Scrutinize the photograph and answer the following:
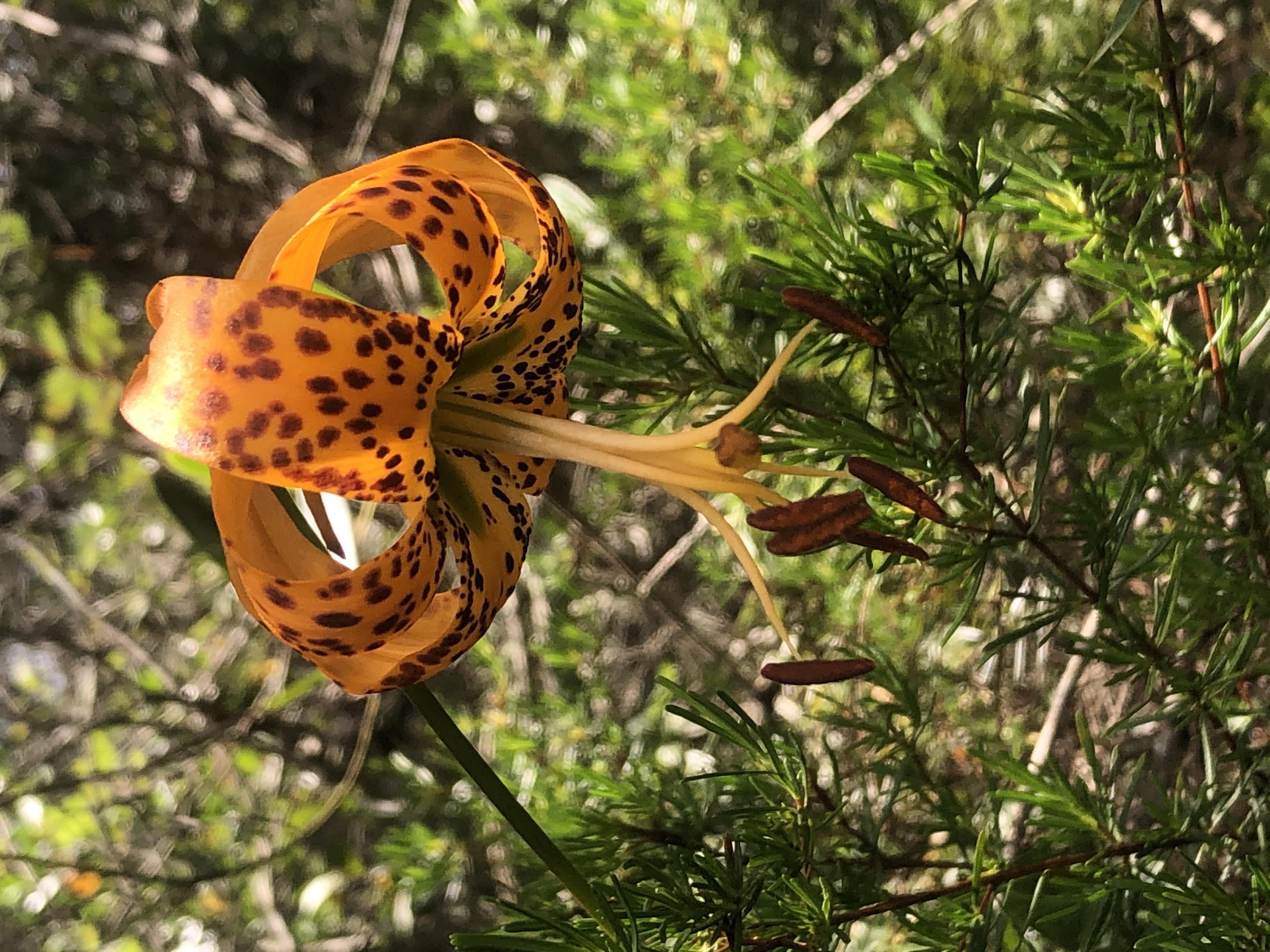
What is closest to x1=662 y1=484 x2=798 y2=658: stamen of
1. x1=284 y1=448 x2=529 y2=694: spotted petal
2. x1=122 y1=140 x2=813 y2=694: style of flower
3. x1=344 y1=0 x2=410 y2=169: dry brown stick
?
x1=122 y1=140 x2=813 y2=694: style of flower

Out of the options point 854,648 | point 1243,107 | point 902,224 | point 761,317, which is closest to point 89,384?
point 761,317

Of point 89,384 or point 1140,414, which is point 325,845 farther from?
point 1140,414

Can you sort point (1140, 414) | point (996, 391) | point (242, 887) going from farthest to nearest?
1. point (242, 887)
2. point (996, 391)
3. point (1140, 414)

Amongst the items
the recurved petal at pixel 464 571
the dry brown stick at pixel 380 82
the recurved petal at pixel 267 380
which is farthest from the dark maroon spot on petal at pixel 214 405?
the dry brown stick at pixel 380 82

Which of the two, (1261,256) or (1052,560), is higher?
(1261,256)

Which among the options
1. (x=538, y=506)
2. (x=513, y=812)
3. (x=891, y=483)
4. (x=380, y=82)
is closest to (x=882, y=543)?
(x=891, y=483)

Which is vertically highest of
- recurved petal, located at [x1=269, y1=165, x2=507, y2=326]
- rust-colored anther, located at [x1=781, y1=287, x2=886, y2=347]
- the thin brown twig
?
the thin brown twig

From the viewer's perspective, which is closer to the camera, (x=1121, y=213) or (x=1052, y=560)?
(x=1052, y=560)

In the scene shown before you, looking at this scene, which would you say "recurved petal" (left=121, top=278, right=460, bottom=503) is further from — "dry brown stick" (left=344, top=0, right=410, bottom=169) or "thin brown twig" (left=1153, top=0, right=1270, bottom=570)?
"dry brown stick" (left=344, top=0, right=410, bottom=169)
